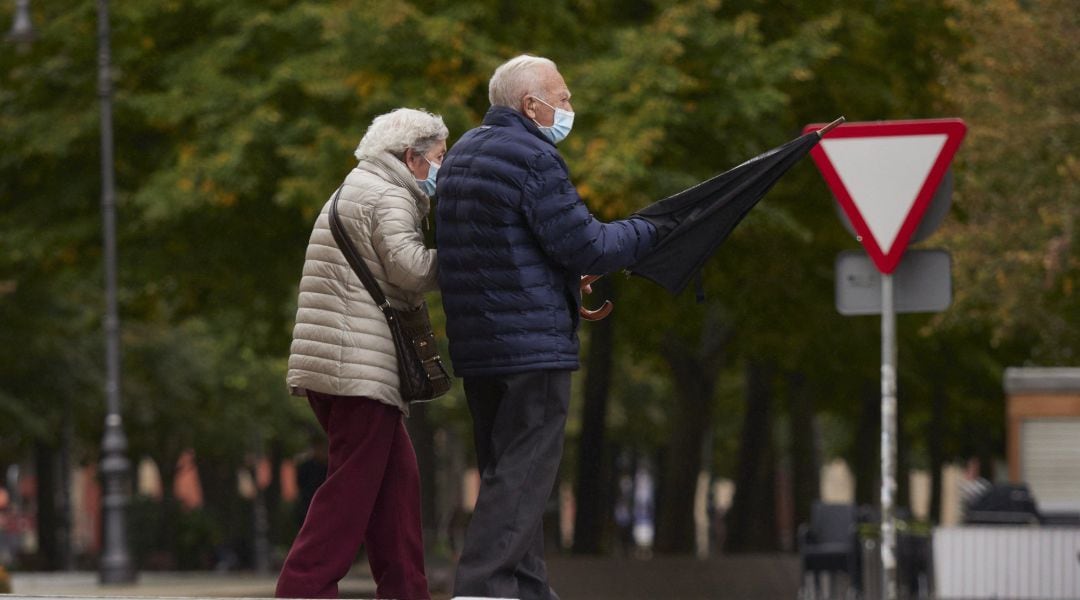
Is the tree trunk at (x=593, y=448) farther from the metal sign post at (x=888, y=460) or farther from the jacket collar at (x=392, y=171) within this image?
the jacket collar at (x=392, y=171)

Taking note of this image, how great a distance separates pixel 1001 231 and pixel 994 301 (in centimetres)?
98

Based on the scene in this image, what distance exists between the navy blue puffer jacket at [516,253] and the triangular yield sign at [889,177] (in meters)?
2.12

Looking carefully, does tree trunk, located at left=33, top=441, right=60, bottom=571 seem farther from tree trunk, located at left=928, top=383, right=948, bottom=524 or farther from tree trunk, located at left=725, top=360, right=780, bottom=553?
tree trunk, located at left=928, top=383, right=948, bottom=524

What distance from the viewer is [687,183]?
1884 cm

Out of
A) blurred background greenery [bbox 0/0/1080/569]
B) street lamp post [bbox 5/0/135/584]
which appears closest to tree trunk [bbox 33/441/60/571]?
street lamp post [bbox 5/0/135/584]

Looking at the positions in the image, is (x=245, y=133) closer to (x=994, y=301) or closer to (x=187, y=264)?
(x=187, y=264)

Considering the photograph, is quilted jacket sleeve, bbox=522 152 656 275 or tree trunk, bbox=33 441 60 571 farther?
tree trunk, bbox=33 441 60 571

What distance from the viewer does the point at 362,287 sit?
6898 mm

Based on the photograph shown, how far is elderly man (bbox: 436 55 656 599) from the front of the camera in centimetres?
647

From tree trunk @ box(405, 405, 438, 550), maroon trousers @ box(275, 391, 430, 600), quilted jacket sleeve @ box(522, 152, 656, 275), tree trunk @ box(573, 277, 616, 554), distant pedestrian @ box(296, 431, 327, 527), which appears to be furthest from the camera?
tree trunk @ box(573, 277, 616, 554)

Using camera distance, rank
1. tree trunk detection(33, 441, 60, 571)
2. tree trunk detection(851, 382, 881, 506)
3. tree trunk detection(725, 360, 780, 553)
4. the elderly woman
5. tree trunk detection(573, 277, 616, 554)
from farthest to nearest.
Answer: tree trunk detection(33, 441, 60, 571) < tree trunk detection(851, 382, 881, 506) < tree trunk detection(725, 360, 780, 553) < tree trunk detection(573, 277, 616, 554) < the elderly woman

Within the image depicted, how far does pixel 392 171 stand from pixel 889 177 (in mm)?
2418

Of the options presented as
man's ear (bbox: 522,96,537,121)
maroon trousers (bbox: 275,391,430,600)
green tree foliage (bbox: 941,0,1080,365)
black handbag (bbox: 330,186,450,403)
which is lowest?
maroon trousers (bbox: 275,391,430,600)

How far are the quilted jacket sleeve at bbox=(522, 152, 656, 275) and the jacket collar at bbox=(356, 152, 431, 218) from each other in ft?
2.05
